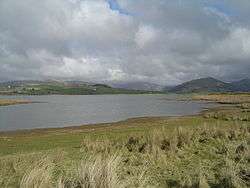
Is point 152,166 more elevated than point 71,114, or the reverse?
point 152,166

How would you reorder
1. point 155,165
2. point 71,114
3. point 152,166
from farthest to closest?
1. point 71,114
2. point 155,165
3. point 152,166

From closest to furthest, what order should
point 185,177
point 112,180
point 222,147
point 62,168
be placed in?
point 112,180, point 185,177, point 62,168, point 222,147

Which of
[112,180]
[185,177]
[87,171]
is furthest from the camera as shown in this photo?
[185,177]

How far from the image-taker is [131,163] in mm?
13078

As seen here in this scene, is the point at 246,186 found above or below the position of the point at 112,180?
below

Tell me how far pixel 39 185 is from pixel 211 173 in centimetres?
580

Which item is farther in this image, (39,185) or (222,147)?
(222,147)

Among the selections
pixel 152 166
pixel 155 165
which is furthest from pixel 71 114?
pixel 152 166

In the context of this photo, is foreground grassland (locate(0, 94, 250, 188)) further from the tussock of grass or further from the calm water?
the calm water

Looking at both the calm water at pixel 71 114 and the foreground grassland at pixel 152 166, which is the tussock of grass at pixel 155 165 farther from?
the calm water at pixel 71 114

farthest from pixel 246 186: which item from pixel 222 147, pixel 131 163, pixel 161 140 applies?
pixel 161 140

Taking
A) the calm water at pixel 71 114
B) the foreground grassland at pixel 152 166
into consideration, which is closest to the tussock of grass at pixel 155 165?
the foreground grassland at pixel 152 166

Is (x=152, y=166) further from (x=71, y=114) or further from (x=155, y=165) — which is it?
(x=71, y=114)

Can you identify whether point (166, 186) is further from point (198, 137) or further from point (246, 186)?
point (198, 137)
